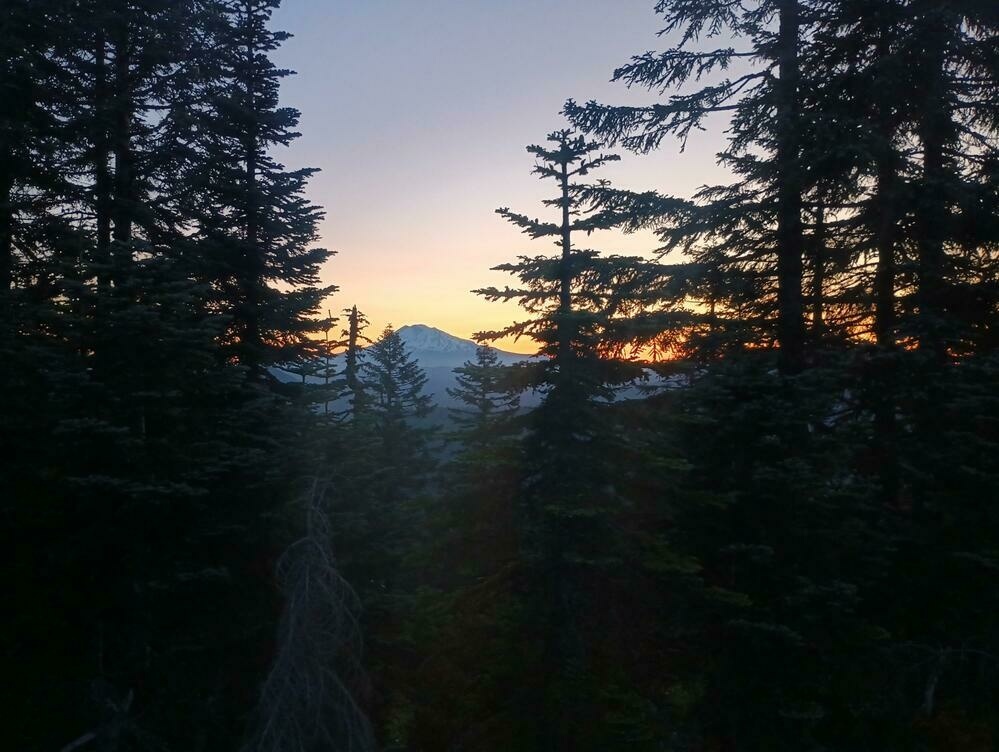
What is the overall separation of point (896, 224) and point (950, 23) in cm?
342

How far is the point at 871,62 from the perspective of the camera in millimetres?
12633

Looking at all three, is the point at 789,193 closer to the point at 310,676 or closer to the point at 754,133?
the point at 754,133

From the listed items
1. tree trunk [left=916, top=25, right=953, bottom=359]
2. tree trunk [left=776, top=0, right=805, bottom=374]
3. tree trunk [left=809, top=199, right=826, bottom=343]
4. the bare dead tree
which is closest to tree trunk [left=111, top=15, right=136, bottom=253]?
the bare dead tree

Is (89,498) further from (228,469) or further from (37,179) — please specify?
(37,179)

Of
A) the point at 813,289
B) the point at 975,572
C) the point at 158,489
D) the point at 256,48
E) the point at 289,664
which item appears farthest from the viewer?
the point at 256,48

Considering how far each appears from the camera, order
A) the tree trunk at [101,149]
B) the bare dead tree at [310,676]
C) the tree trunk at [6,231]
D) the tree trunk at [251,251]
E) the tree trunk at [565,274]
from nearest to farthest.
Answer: the bare dead tree at [310,676]
the tree trunk at [565,274]
the tree trunk at [101,149]
the tree trunk at [6,231]
the tree trunk at [251,251]

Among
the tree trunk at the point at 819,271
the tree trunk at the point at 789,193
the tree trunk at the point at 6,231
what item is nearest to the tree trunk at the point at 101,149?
the tree trunk at the point at 6,231

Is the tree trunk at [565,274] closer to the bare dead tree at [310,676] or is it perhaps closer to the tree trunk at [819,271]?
the bare dead tree at [310,676]

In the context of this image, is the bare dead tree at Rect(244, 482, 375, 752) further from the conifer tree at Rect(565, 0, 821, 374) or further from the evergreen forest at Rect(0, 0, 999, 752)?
the conifer tree at Rect(565, 0, 821, 374)

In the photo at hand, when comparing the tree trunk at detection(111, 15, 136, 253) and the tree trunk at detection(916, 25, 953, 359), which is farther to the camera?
the tree trunk at detection(111, 15, 136, 253)

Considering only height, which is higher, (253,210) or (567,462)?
(253,210)

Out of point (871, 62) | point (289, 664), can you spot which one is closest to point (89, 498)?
point (289, 664)

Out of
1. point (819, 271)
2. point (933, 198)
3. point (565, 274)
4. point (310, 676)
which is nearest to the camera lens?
point (310, 676)

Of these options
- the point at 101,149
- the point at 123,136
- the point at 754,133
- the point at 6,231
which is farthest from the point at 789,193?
the point at 6,231
